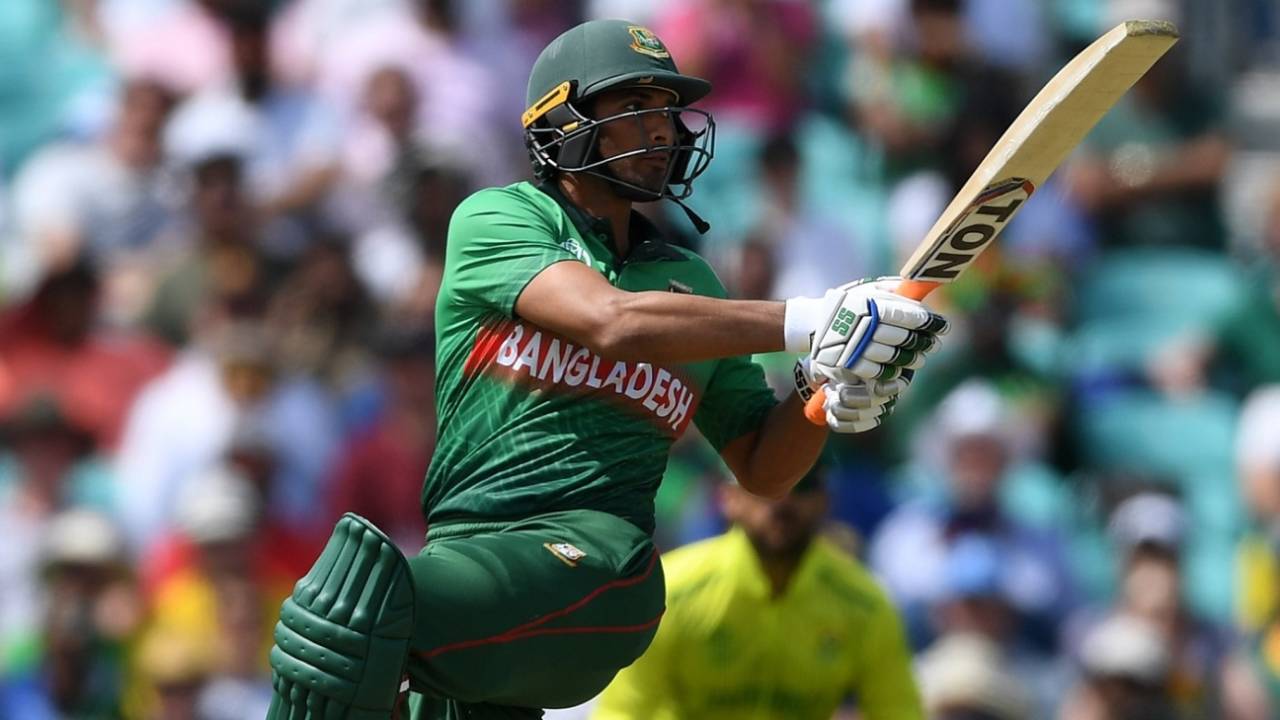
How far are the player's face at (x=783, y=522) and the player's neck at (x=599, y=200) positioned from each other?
1.68 meters

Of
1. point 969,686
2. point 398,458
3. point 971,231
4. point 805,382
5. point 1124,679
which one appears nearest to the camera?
point 971,231

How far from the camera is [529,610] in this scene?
14.1ft

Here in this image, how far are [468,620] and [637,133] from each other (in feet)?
3.72

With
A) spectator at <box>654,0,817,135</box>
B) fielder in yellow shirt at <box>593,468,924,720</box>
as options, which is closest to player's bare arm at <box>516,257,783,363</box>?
fielder in yellow shirt at <box>593,468,924,720</box>

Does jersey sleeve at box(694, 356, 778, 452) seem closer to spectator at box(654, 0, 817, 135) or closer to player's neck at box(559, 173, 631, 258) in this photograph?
player's neck at box(559, 173, 631, 258)

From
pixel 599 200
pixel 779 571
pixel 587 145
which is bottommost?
pixel 779 571

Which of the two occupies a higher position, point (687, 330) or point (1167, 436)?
point (687, 330)

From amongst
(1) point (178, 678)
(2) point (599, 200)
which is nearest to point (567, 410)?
(2) point (599, 200)

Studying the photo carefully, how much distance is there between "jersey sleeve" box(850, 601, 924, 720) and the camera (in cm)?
603

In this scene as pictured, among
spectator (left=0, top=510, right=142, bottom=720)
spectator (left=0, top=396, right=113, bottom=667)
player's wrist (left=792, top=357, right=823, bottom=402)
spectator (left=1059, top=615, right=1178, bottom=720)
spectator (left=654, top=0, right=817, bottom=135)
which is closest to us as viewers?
player's wrist (left=792, top=357, right=823, bottom=402)

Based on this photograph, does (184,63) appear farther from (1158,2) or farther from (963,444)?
(1158,2)

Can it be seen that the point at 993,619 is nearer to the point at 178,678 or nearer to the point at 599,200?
the point at 178,678

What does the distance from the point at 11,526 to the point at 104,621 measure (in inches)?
28.9

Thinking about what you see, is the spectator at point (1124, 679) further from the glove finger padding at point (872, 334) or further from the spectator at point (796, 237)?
the glove finger padding at point (872, 334)
